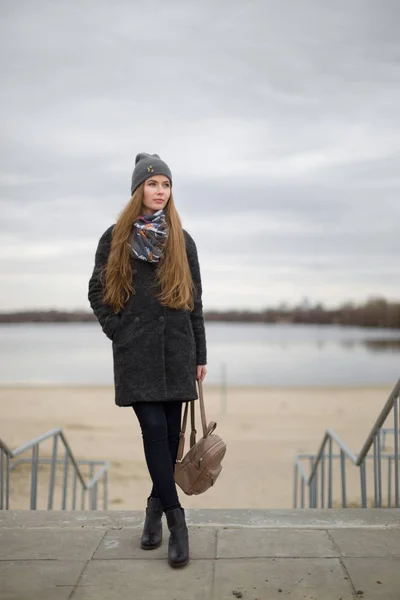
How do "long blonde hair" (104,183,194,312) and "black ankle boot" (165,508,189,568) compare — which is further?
"long blonde hair" (104,183,194,312)

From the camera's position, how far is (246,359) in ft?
181

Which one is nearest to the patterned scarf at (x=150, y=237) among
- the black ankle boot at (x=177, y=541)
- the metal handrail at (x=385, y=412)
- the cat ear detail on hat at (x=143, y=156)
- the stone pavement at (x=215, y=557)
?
the cat ear detail on hat at (x=143, y=156)

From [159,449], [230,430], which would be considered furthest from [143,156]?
[230,430]

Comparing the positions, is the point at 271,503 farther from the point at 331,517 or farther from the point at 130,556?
the point at 130,556

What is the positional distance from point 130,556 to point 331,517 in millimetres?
1133

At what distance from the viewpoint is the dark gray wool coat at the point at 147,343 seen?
3.03m

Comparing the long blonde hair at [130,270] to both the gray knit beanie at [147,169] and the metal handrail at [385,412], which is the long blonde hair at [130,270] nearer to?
the gray knit beanie at [147,169]

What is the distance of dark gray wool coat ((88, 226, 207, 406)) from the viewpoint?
303 cm

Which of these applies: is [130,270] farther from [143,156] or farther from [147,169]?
[143,156]

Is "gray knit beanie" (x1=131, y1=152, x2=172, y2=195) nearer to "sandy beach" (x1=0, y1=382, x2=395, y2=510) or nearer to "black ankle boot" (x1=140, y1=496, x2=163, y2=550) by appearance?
"black ankle boot" (x1=140, y1=496, x2=163, y2=550)

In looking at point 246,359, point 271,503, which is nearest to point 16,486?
point 271,503

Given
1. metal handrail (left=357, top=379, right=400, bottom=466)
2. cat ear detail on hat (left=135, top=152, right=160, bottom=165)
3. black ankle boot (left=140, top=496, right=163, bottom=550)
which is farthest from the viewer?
metal handrail (left=357, top=379, right=400, bottom=466)

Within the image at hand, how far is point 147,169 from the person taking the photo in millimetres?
3133

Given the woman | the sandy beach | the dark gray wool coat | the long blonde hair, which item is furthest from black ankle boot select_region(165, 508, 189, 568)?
the sandy beach
